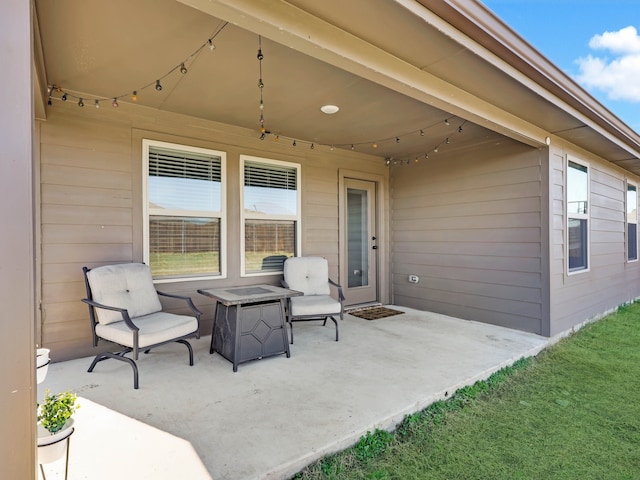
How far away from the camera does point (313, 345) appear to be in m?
3.61

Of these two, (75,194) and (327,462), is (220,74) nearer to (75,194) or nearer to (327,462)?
(75,194)

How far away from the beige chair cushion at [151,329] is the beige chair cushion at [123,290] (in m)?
0.09

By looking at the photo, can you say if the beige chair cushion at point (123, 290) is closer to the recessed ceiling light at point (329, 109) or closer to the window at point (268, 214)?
the window at point (268, 214)

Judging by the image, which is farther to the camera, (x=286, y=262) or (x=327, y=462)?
(x=286, y=262)

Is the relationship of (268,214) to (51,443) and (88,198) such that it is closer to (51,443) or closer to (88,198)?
(88,198)

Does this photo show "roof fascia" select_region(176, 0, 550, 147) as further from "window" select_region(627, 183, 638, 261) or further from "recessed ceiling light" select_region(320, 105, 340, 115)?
"window" select_region(627, 183, 638, 261)

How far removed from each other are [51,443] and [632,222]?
8.88m

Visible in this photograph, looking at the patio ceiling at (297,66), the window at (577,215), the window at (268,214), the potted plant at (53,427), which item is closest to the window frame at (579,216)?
the window at (577,215)

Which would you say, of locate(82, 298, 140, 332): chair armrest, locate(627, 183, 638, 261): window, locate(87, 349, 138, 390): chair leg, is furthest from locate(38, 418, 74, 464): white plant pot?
locate(627, 183, 638, 261): window

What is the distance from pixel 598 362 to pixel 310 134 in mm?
3980

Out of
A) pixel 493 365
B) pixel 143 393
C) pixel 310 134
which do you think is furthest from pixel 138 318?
pixel 493 365

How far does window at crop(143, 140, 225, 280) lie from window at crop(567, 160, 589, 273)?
438 centimetres

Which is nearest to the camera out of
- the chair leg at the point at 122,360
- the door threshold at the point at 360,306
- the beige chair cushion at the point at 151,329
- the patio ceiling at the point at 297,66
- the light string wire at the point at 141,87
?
the patio ceiling at the point at 297,66

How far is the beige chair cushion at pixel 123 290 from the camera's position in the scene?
2986 mm
